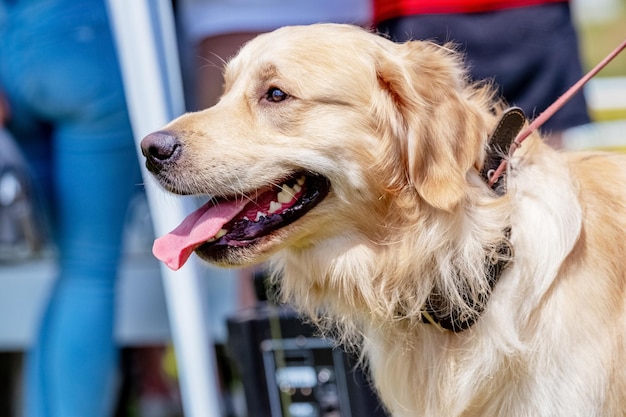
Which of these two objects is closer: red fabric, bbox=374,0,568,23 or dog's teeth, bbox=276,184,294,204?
dog's teeth, bbox=276,184,294,204

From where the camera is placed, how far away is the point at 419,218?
2.03 meters

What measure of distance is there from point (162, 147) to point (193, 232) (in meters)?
0.21

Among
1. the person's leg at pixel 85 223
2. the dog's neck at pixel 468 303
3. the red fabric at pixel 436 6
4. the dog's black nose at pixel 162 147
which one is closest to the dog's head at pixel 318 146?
the dog's black nose at pixel 162 147

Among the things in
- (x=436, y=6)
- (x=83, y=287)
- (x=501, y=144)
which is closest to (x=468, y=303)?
(x=501, y=144)

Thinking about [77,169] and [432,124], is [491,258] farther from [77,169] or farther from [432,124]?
[77,169]

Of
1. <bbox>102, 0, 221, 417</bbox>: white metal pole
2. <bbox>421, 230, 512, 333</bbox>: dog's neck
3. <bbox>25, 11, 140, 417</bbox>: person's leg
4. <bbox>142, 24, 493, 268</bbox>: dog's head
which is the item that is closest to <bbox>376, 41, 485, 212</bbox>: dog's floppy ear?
<bbox>142, 24, 493, 268</bbox>: dog's head

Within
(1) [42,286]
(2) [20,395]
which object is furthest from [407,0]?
(2) [20,395]

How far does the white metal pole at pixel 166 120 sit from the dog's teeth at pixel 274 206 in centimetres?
70

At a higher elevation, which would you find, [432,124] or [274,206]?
[432,124]

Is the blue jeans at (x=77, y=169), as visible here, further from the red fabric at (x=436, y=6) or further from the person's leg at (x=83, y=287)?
the red fabric at (x=436, y=6)

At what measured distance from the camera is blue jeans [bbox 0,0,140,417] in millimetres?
2842

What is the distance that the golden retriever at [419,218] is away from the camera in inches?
76.4

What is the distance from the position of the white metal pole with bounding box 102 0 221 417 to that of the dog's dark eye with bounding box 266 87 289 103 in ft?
2.37

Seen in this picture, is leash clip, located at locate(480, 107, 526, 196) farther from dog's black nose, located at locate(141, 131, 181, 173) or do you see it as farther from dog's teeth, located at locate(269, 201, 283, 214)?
dog's black nose, located at locate(141, 131, 181, 173)
